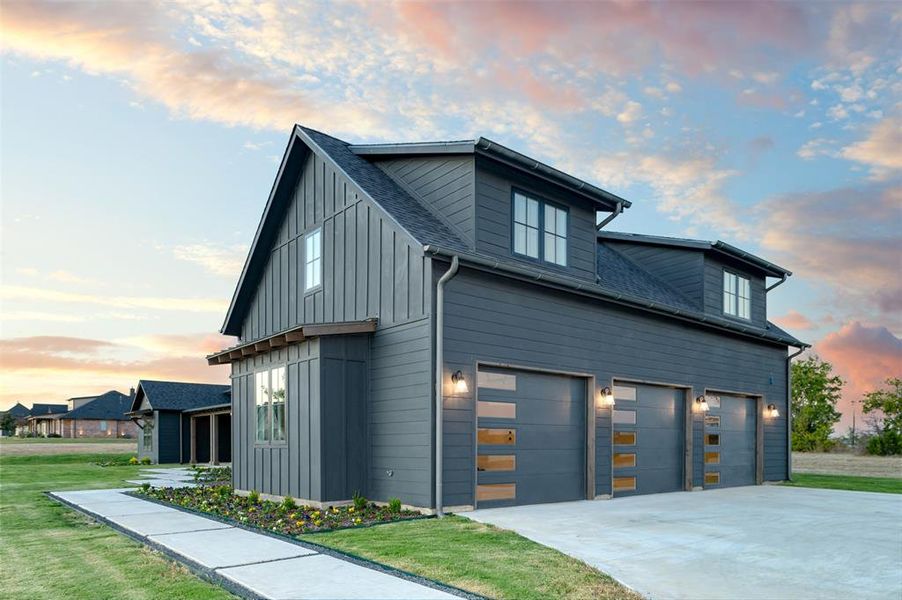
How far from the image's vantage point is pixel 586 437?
44.5 ft

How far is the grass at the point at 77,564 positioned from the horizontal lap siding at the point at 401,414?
3.98 m

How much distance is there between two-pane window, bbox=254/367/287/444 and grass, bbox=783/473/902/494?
13338mm

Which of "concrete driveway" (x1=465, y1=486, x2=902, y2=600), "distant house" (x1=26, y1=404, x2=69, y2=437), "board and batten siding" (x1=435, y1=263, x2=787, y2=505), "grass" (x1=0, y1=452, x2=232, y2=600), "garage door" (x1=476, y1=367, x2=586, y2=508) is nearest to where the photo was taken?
"grass" (x1=0, y1=452, x2=232, y2=600)

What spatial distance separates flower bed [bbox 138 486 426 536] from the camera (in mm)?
9711

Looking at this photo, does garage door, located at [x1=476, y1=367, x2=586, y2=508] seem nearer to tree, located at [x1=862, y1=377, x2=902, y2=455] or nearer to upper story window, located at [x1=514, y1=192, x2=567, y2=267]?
upper story window, located at [x1=514, y1=192, x2=567, y2=267]

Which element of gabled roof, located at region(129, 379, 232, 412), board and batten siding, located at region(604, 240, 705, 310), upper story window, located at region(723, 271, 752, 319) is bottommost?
gabled roof, located at region(129, 379, 232, 412)

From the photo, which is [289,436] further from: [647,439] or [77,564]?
[647,439]

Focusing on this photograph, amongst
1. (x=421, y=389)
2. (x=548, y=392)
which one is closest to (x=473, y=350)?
(x=421, y=389)

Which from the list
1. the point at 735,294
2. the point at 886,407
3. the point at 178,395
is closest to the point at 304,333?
the point at 735,294

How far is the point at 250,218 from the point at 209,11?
6.54 meters

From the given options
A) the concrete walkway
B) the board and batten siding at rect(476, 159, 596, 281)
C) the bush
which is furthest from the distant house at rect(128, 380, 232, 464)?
the bush

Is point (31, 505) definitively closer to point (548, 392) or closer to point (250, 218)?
point (250, 218)

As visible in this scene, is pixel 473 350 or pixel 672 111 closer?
pixel 473 350

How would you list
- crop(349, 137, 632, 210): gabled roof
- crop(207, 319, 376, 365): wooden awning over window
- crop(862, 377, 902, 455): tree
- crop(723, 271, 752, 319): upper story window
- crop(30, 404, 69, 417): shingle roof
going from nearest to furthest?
crop(207, 319, 376, 365): wooden awning over window → crop(349, 137, 632, 210): gabled roof → crop(723, 271, 752, 319): upper story window → crop(862, 377, 902, 455): tree → crop(30, 404, 69, 417): shingle roof
